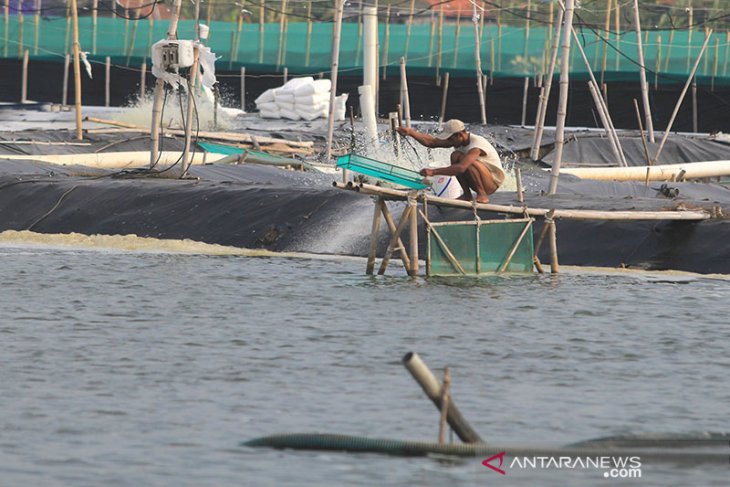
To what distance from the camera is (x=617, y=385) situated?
11789 mm

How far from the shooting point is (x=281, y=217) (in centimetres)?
2247

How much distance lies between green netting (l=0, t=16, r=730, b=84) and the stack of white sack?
5.08 m

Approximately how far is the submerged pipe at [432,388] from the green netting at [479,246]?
910 centimetres

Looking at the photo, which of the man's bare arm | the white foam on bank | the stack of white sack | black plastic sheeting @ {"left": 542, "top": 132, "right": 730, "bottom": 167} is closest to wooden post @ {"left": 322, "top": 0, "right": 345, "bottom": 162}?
the white foam on bank

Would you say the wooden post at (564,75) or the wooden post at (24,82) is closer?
the wooden post at (564,75)

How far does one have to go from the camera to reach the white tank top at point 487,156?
1900cm

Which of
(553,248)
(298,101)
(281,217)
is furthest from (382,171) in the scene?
(298,101)

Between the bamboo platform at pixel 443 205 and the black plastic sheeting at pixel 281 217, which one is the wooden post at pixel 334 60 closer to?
the black plastic sheeting at pixel 281 217

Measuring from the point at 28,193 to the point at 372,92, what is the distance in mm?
5919

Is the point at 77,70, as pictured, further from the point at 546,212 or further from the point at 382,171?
the point at 546,212

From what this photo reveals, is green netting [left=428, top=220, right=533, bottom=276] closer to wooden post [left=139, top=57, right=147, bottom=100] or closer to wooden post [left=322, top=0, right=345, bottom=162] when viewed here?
wooden post [left=322, top=0, right=345, bottom=162]

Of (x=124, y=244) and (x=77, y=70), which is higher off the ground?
(x=77, y=70)

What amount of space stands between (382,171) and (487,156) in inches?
71.3

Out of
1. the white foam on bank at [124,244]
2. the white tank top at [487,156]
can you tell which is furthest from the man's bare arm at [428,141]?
the white foam on bank at [124,244]
